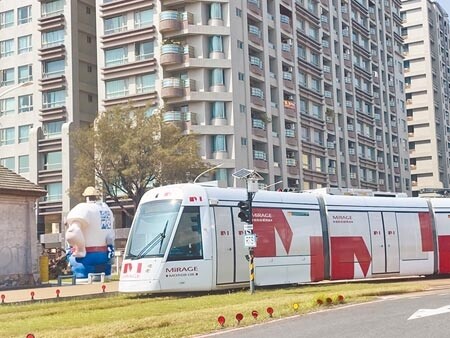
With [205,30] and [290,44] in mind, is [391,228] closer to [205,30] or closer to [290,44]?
[205,30]

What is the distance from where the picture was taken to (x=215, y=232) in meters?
21.8

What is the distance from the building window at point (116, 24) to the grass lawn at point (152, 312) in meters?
44.6

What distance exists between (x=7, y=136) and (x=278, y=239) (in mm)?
51887

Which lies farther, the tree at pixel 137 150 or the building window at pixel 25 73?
the building window at pixel 25 73

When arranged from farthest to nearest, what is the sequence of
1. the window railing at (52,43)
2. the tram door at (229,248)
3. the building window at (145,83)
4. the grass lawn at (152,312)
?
the window railing at (52,43), the building window at (145,83), the tram door at (229,248), the grass lawn at (152,312)

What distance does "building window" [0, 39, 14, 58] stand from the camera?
7081cm

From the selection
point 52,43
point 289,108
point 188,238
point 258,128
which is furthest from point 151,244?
point 52,43

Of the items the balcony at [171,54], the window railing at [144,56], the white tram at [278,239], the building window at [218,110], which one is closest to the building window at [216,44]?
the balcony at [171,54]

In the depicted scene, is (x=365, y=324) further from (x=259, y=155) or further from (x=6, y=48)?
(x=6, y=48)

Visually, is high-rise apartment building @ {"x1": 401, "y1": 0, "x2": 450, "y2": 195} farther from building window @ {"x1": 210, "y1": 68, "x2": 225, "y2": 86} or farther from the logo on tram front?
the logo on tram front

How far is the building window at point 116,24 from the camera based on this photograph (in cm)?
6388

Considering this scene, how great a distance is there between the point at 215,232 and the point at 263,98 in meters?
43.8

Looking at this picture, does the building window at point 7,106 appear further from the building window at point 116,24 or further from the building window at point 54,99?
the building window at point 116,24

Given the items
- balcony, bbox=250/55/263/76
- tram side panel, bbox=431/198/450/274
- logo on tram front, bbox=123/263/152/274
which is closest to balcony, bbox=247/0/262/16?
balcony, bbox=250/55/263/76
